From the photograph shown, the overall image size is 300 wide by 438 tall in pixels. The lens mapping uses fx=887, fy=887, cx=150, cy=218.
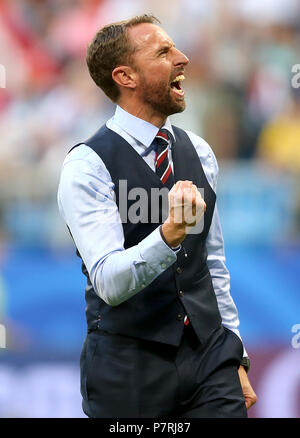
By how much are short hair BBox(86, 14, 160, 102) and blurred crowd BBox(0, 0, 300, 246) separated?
2.49m

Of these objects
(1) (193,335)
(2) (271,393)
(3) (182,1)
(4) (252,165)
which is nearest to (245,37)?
(3) (182,1)

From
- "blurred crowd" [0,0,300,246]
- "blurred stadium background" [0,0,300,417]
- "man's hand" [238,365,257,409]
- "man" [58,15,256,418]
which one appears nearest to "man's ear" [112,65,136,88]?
"man" [58,15,256,418]

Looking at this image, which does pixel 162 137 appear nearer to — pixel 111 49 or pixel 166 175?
pixel 166 175

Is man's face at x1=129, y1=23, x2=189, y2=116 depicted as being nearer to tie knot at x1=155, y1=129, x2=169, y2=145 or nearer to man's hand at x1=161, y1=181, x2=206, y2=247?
Answer: tie knot at x1=155, y1=129, x2=169, y2=145

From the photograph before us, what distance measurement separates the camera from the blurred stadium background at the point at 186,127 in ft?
14.9

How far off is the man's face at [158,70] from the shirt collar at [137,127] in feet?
0.19

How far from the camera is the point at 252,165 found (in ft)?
16.7

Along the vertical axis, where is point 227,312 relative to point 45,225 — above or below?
above

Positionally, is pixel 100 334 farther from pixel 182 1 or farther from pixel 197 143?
pixel 182 1

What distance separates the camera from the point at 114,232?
2246mm

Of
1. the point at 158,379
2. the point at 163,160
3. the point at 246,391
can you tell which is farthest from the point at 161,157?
the point at 246,391

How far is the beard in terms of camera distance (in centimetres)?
244

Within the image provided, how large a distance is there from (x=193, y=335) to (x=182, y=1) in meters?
3.39

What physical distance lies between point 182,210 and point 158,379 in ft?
1.73
